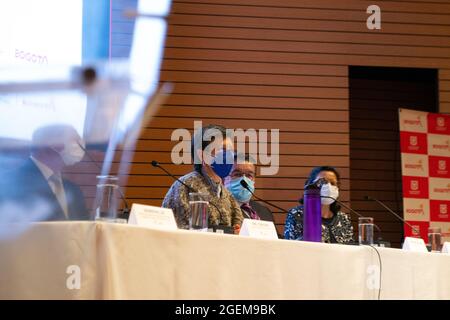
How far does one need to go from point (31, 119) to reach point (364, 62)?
3339 millimetres

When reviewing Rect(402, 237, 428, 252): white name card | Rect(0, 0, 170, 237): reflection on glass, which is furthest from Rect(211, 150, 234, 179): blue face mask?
Rect(402, 237, 428, 252): white name card

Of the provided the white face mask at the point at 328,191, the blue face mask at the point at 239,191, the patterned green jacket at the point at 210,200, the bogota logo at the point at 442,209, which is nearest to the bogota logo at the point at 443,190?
the bogota logo at the point at 442,209

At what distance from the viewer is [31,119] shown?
163 inches

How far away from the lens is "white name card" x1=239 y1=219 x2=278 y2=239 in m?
2.56

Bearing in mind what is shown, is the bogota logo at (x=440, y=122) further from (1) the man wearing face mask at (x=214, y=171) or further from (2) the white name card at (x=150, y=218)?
(2) the white name card at (x=150, y=218)

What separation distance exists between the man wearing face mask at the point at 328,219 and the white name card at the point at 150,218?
6.19 ft

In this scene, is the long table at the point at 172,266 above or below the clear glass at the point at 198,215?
below

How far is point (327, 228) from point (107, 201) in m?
2.17

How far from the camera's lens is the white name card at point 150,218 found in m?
2.23

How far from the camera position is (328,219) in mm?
4566

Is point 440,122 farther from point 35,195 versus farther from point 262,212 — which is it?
point 35,195

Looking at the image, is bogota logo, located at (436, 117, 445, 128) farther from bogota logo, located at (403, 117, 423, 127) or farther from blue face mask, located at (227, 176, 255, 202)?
blue face mask, located at (227, 176, 255, 202)

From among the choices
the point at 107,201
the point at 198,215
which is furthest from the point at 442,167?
the point at 107,201
